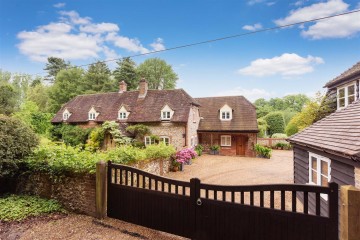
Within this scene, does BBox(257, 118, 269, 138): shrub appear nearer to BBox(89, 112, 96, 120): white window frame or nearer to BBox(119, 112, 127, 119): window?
BBox(119, 112, 127, 119): window

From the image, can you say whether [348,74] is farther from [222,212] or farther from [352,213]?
[222,212]

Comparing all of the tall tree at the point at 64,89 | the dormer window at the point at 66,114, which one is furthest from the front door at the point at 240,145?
the tall tree at the point at 64,89

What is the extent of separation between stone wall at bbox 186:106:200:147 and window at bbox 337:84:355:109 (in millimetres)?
11960

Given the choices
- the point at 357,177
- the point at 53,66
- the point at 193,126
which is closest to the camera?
the point at 357,177

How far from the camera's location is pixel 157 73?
48844 mm

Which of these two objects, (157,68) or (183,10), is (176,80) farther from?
(183,10)

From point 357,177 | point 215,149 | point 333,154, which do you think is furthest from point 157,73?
point 357,177

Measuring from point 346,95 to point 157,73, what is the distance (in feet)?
136

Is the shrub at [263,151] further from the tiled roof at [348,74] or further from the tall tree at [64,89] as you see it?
the tall tree at [64,89]

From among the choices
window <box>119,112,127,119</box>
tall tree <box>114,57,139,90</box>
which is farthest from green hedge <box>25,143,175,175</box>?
tall tree <box>114,57,139,90</box>

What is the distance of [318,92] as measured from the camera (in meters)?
15.5

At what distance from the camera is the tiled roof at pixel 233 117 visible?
2128 cm

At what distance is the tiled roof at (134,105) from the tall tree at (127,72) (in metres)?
17.4

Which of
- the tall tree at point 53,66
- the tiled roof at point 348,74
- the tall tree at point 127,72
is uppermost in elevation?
the tall tree at point 53,66
